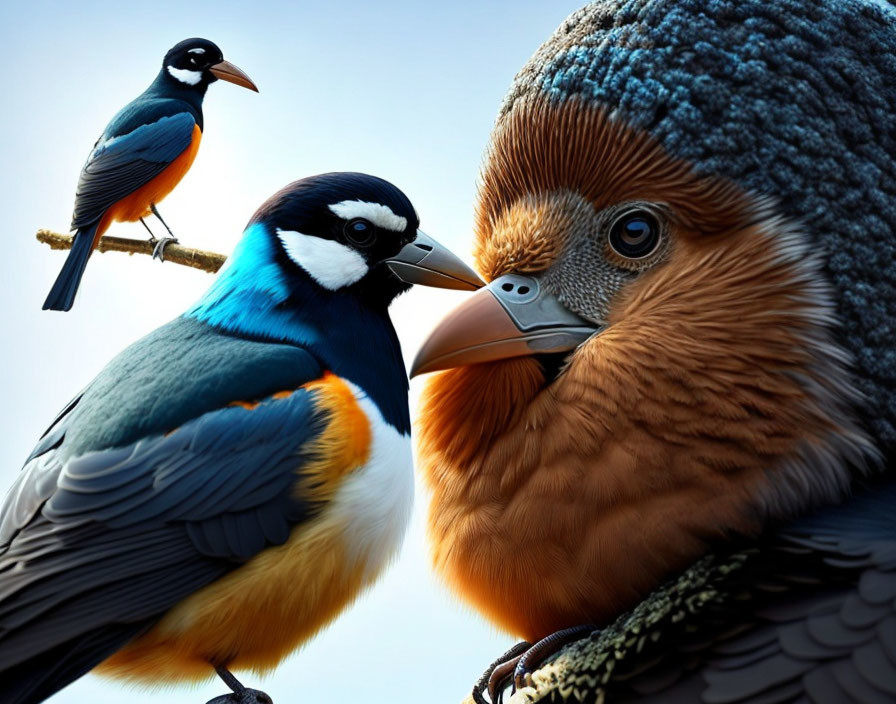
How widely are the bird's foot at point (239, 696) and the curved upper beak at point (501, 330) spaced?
2.24 feet

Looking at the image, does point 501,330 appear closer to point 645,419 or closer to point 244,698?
point 645,419

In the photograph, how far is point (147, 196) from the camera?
3.32 metres

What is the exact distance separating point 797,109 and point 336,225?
98 cm

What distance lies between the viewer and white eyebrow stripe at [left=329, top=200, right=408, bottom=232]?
2230mm

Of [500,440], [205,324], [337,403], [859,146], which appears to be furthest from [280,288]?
[859,146]

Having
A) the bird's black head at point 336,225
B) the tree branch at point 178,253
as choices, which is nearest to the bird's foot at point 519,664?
the bird's black head at point 336,225

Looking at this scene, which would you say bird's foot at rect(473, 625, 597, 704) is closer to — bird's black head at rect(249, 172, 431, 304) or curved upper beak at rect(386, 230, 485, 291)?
curved upper beak at rect(386, 230, 485, 291)

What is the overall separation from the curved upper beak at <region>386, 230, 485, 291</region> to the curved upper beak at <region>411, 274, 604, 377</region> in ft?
0.81

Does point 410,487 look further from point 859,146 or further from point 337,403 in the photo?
point 859,146

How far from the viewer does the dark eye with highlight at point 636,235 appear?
1865mm

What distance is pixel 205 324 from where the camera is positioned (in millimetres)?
2184

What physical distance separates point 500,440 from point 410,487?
0.33m

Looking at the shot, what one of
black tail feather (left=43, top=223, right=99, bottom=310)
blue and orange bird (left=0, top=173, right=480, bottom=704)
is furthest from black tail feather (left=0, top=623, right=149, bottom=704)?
black tail feather (left=43, top=223, right=99, bottom=310)

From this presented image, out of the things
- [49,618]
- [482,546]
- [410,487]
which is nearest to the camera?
[49,618]
